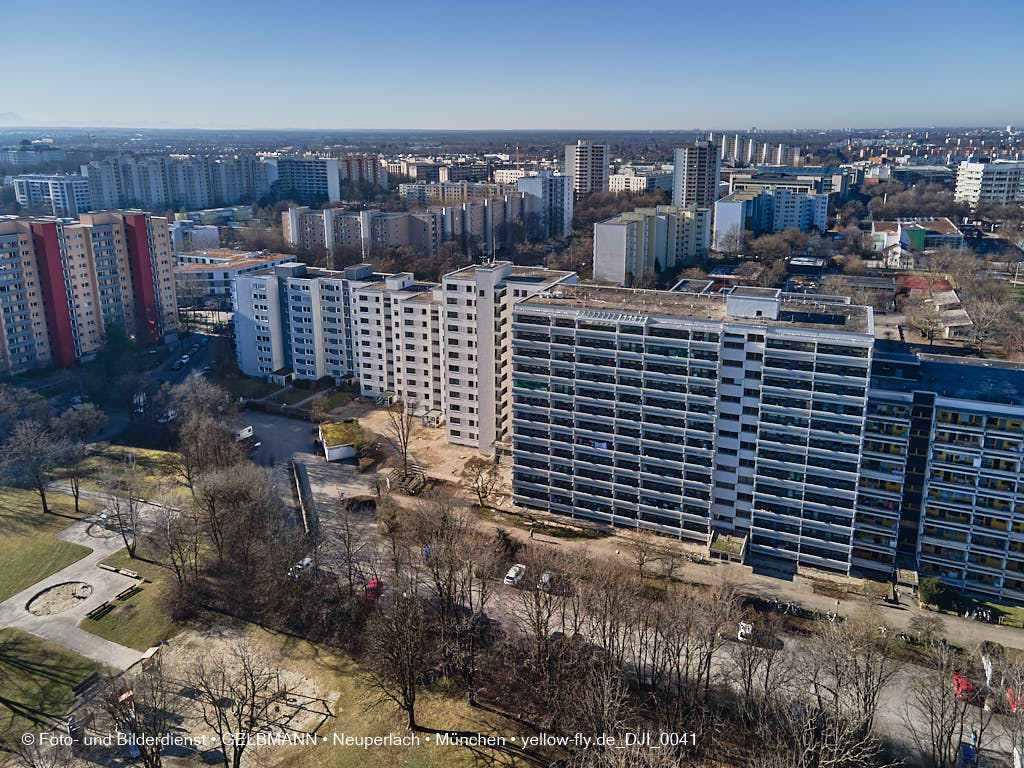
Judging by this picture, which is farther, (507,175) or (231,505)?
(507,175)

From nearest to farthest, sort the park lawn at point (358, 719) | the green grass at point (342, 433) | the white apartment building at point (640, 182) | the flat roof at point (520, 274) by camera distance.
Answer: the park lawn at point (358, 719)
the green grass at point (342, 433)
the flat roof at point (520, 274)
the white apartment building at point (640, 182)

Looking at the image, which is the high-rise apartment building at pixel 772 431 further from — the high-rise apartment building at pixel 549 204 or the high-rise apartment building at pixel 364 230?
the high-rise apartment building at pixel 549 204

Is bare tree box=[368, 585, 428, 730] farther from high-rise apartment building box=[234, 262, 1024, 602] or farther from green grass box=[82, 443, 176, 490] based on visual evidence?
green grass box=[82, 443, 176, 490]

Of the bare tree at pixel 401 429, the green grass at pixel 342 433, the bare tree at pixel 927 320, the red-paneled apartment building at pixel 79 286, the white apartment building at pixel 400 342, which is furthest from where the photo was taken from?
the bare tree at pixel 927 320

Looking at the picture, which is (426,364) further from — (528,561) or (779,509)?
(779,509)

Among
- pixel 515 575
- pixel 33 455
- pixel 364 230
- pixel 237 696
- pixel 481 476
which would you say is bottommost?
pixel 515 575

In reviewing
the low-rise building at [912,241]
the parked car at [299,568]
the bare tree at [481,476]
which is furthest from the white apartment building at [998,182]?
the parked car at [299,568]

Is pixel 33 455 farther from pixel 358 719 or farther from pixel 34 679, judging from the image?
pixel 358 719

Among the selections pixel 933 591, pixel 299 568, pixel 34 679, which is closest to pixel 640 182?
pixel 933 591
